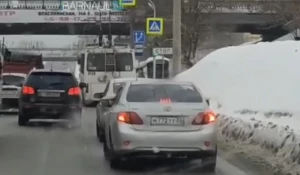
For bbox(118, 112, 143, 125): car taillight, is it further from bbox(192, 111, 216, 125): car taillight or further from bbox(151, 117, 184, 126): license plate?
bbox(192, 111, 216, 125): car taillight

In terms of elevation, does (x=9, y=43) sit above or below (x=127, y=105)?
below

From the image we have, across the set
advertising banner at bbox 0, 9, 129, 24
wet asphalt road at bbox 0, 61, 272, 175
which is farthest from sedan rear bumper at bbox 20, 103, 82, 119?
advertising banner at bbox 0, 9, 129, 24

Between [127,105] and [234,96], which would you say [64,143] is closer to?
[127,105]

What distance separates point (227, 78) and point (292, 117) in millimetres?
12727

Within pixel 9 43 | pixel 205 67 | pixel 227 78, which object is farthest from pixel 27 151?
pixel 9 43

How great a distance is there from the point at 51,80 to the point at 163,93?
968 centimetres

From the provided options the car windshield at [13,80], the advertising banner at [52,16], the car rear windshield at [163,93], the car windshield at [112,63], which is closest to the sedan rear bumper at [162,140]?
the car rear windshield at [163,93]

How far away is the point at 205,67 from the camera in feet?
113

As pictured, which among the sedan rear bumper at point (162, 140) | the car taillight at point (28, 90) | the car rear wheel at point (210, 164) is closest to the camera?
the sedan rear bumper at point (162, 140)

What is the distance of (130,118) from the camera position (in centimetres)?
1207

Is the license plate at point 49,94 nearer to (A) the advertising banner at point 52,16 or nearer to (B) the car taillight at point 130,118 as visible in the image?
(B) the car taillight at point 130,118

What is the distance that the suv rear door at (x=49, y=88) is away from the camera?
70.6 feet

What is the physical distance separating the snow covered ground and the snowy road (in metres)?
0.53

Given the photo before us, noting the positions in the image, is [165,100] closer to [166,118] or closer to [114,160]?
[166,118]
